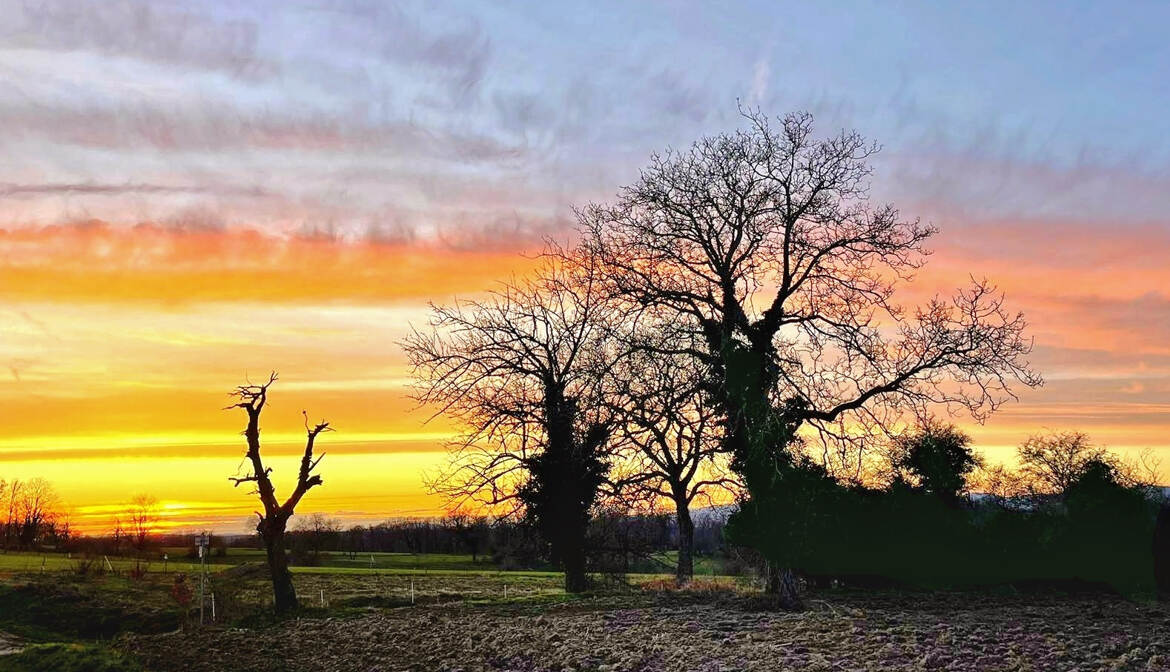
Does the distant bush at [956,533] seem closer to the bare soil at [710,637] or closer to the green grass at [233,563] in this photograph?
the bare soil at [710,637]

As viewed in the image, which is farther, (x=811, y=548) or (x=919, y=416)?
(x=811, y=548)

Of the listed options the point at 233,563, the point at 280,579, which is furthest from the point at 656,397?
the point at 233,563

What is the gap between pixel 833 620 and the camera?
16484mm

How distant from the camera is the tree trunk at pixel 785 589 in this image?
18859mm

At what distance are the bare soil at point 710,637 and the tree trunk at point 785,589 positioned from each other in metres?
0.49

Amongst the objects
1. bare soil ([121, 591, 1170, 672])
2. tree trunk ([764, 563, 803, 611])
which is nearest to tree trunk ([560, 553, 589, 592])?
bare soil ([121, 591, 1170, 672])

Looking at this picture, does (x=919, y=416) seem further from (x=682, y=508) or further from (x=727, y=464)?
(x=682, y=508)

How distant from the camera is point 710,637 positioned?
51.2 feet

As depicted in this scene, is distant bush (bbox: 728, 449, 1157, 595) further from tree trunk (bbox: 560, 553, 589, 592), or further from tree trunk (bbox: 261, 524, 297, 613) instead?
tree trunk (bbox: 261, 524, 297, 613)

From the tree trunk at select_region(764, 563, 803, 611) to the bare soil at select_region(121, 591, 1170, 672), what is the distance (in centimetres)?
49

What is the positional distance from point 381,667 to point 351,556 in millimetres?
64184

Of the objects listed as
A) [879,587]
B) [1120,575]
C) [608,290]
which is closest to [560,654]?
[608,290]

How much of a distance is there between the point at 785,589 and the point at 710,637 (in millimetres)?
4100

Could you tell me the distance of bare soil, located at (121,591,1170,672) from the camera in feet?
42.6
